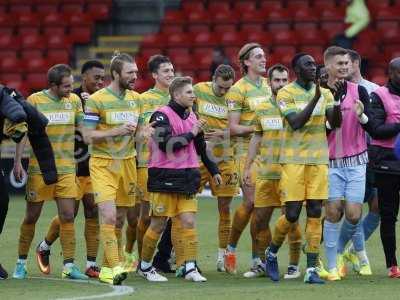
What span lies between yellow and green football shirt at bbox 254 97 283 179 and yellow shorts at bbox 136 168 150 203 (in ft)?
3.98

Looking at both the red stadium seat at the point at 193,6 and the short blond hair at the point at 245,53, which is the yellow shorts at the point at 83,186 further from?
the red stadium seat at the point at 193,6

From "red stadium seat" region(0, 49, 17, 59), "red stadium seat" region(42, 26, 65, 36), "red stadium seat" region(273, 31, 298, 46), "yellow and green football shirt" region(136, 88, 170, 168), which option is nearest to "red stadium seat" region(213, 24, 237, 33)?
"red stadium seat" region(273, 31, 298, 46)

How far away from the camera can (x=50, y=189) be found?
11.9m

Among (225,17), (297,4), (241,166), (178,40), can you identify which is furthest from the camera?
(225,17)

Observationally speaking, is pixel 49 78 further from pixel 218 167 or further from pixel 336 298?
pixel 336 298

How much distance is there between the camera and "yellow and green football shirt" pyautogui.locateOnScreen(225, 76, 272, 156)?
12742 mm

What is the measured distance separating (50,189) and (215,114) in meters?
2.13

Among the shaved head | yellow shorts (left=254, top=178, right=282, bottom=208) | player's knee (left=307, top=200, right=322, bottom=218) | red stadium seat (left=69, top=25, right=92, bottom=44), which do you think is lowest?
player's knee (left=307, top=200, right=322, bottom=218)

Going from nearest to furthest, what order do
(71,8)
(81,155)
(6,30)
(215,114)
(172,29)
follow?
1. (81,155)
2. (215,114)
3. (172,29)
4. (6,30)
5. (71,8)

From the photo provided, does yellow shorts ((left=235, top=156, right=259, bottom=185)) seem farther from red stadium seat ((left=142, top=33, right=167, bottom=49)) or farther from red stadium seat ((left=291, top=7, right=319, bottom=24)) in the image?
red stadium seat ((left=142, top=33, right=167, bottom=49))

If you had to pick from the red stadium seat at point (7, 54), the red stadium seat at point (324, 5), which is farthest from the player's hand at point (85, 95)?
the red stadium seat at point (7, 54)

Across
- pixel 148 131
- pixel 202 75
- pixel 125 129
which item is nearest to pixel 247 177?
pixel 148 131

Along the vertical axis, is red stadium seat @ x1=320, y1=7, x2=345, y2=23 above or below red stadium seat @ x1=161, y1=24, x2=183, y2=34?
above

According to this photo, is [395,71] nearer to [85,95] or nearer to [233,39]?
[85,95]
